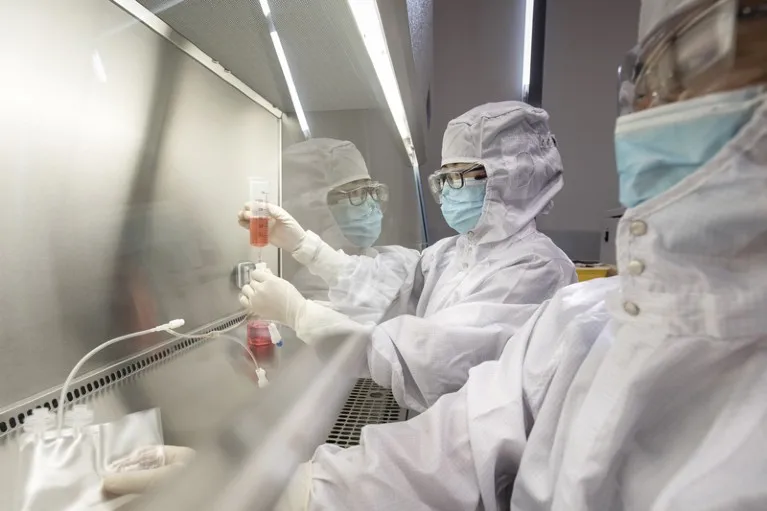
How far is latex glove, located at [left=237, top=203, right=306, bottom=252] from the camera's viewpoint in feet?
4.43

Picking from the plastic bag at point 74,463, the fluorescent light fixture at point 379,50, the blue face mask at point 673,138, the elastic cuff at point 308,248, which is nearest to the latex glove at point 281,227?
the elastic cuff at point 308,248

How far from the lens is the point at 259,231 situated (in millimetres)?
1289

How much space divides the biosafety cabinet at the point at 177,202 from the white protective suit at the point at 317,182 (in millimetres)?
14

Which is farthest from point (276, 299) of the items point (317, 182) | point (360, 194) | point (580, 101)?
point (580, 101)

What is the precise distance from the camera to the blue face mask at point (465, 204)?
1.44 m

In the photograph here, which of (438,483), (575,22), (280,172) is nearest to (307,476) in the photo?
(438,483)

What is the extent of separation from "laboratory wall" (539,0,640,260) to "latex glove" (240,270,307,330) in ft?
7.28

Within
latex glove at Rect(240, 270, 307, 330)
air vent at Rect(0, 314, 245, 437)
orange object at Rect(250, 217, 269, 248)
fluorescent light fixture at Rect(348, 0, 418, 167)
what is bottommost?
air vent at Rect(0, 314, 245, 437)

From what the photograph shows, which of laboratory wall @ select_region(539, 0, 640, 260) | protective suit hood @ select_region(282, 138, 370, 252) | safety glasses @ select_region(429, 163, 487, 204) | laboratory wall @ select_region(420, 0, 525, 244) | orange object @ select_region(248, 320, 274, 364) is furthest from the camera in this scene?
laboratory wall @ select_region(420, 0, 525, 244)

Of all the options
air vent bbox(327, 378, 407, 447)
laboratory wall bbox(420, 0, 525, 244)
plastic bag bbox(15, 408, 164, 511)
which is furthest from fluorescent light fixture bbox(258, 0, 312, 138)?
laboratory wall bbox(420, 0, 525, 244)

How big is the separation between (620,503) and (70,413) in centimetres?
84

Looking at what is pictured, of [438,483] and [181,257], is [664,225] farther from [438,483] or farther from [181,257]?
[181,257]

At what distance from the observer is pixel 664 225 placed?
457 mm

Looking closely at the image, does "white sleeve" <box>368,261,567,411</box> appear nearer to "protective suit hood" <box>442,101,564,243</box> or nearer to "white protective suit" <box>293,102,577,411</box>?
"white protective suit" <box>293,102,577,411</box>
